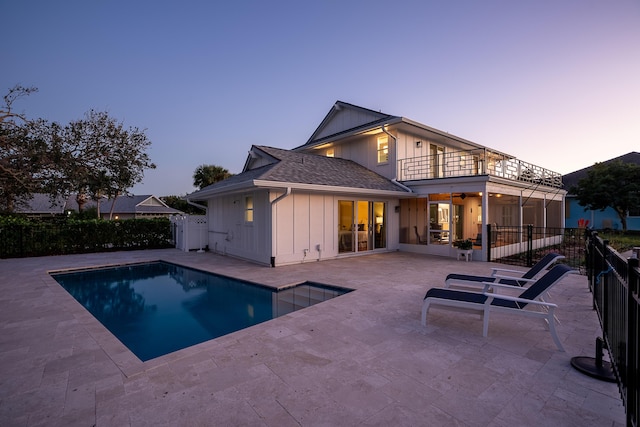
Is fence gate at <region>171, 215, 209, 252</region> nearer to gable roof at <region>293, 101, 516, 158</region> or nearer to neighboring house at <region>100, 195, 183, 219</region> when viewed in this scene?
gable roof at <region>293, 101, 516, 158</region>

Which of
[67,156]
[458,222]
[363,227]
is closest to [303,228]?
[363,227]

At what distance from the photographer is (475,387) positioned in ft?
9.37

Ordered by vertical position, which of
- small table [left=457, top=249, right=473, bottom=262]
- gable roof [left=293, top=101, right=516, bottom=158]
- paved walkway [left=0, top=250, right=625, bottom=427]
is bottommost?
paved walkway [left=0, top=250, right=625, bottom=427]

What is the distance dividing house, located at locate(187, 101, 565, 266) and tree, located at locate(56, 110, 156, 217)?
6103 mm

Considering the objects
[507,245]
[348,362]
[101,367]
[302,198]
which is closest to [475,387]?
[348,362]

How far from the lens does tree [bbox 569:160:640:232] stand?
1864 cm

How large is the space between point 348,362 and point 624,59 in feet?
49.1

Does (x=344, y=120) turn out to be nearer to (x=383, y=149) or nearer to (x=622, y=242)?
(x=383, y=149)

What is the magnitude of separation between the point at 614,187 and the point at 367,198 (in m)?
19.4

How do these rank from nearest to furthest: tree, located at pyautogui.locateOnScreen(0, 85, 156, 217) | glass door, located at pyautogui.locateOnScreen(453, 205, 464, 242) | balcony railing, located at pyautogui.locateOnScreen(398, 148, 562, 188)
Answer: glass door, located at pyautogui.locateOnScreen(453, 205, 464, 242), tree, located at pyautogui.locateOnScreen(0, 85, 156, 217), balcony railing, located at pyautogui.locateOnScreen(398, 148, 562, 188)

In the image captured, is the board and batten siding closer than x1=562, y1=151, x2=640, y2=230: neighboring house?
Yes

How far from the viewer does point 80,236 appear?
13.6 metres

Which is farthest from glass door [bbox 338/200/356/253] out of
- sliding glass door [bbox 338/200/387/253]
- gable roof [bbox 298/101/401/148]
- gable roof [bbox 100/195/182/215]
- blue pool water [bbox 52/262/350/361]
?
gable roof [bbox 100/195/182/215]

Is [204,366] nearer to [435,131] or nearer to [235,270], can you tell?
[235,270]
